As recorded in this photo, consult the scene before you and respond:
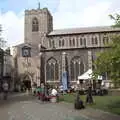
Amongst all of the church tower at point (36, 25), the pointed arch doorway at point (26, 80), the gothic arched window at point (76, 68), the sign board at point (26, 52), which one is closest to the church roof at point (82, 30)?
the church tower at point (36, 25)

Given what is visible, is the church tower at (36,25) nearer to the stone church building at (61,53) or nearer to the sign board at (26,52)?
the stone church building at (61,53)

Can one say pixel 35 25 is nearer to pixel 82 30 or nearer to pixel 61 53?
pixel 82 30

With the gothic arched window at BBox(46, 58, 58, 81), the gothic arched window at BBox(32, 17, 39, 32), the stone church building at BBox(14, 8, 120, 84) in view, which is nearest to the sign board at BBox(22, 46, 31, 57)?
the stone church building at BBox(14, 8, 120, 84)

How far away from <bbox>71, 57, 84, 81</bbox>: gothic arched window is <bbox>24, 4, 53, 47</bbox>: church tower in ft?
50.6

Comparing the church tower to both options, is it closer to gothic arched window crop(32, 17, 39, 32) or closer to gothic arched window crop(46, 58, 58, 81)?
gothic arched window crop(32, 17, 39, 32)

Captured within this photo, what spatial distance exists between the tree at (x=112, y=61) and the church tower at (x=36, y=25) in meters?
59.7

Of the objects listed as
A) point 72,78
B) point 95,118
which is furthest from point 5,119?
point 72,78

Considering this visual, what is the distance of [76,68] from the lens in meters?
64.9

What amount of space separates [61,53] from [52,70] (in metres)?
4.06

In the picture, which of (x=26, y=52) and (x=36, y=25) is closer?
(x=26, y=52)

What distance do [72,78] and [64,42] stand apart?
1239cm

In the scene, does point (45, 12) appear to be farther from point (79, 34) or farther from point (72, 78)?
point (72, 78)

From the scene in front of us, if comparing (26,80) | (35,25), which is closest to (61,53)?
(26,80)

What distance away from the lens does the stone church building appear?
64875 mm
